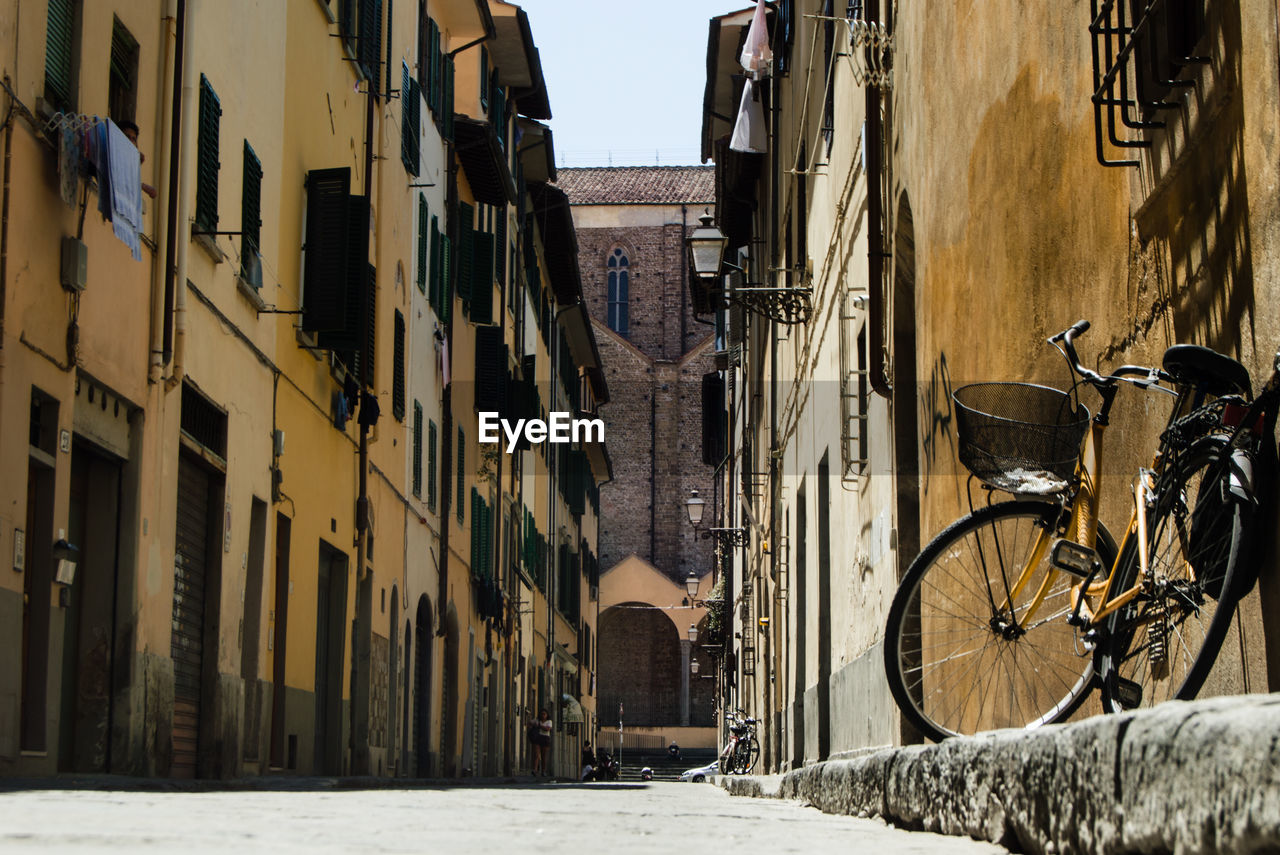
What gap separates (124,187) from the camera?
8.66 m

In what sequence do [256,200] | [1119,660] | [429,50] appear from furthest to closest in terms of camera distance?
1. [429,50]
2. [256,200]
3. [1119,660]

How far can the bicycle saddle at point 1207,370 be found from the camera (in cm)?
385

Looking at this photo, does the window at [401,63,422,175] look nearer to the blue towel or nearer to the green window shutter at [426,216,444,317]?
the green window shutter at [426,216,444,317]

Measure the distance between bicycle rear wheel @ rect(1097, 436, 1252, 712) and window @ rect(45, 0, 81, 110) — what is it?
5.84 m

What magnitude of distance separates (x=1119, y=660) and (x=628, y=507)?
54.8 meters

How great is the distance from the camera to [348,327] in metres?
13.6

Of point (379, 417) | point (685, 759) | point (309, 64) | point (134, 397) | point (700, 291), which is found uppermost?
point (700, 291)

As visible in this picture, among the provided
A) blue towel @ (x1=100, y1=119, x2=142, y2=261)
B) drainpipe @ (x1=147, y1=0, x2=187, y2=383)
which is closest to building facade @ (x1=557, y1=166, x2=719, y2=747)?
drainpipe @ (x1=147, y1=0, x2=187, y2=383)

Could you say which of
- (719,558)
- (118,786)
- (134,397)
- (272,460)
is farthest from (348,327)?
(719,558)

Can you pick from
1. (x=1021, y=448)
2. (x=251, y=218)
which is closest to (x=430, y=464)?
(x=251, y=218)

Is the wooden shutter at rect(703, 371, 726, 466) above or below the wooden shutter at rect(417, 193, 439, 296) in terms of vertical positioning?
above

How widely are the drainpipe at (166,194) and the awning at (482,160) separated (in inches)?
474

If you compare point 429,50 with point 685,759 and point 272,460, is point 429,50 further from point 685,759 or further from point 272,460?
point 685,759

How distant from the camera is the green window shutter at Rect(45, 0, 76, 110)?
8086 millimetres
